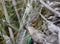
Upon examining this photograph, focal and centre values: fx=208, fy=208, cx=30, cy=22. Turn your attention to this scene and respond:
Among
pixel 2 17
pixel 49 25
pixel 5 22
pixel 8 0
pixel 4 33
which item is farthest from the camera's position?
pixel 8 0

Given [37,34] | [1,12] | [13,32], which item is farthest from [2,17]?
[37,34]

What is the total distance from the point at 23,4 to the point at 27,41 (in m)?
0.40

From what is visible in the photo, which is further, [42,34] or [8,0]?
[8,0]

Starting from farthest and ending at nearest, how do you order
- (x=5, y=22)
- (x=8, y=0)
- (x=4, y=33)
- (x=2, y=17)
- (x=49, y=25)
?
(x=8, y=0) → (x=2, y=17) → (x=4, y=33) → (x=5, y=22) → (x=49, y=25)

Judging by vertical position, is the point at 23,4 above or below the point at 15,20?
above

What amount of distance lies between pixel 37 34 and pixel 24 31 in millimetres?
151

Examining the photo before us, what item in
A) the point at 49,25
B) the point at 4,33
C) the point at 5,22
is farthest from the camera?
the point at 4,33

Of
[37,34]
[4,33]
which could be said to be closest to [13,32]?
[4,33]

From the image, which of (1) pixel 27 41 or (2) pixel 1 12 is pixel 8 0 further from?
(1) pixel 27 41

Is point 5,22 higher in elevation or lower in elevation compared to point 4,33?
higher

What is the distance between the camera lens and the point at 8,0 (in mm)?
1874

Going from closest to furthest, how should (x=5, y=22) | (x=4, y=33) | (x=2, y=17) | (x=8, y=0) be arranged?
(x=5, y=22) < (x=4, y=33) < (x=2, y=17) < (x=8, y=0)

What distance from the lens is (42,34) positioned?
1402 millimetres

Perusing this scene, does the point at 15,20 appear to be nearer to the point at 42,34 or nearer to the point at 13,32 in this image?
the point at 13,32
